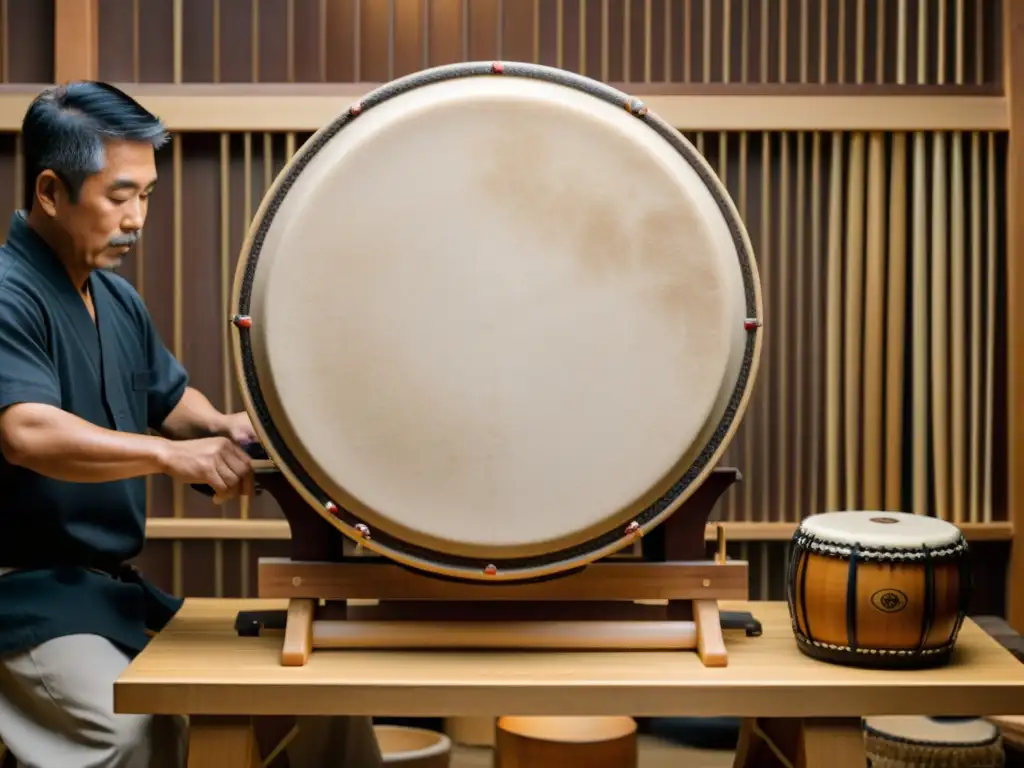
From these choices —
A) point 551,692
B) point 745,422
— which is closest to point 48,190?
point 551,692

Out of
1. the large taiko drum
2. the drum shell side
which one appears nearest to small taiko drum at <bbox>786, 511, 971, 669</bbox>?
the drum shell side

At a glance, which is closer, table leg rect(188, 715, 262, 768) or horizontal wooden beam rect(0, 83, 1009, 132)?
table leg rect(188, 715, 262, 768)

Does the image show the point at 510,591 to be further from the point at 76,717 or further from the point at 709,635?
the point at 76,717

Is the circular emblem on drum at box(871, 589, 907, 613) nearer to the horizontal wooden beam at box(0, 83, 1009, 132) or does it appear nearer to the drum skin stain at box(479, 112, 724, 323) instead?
the drum skin stain at box(479, 112, 724, 323)

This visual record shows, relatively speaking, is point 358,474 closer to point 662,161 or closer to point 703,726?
point 662,161

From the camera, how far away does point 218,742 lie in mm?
1903

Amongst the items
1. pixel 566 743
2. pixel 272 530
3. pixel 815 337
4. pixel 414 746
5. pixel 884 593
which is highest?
pixel 815 337

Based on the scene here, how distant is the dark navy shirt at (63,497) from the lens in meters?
2.04

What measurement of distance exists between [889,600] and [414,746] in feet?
4.80

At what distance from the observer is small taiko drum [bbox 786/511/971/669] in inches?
76.0

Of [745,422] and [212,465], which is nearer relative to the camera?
[212,465]

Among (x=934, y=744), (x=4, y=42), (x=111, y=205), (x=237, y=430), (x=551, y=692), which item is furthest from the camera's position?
(x=4, y=42)

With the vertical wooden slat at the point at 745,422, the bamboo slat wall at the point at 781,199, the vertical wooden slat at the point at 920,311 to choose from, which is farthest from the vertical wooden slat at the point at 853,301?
the vertical wooden slat at the point at 745,422

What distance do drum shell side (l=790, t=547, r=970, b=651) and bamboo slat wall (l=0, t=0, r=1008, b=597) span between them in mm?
1416
